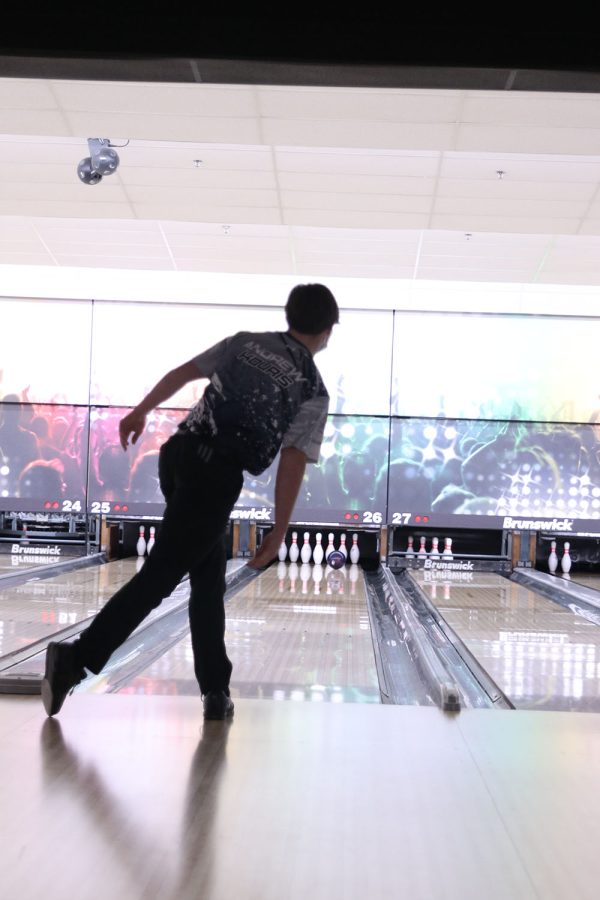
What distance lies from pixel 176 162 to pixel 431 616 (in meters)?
3.00

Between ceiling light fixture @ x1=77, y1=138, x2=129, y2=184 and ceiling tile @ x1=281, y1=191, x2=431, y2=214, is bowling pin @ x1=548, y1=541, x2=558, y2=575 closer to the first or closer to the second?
ceiling tile @ x1=281, y1=191, x2=431, y2=214

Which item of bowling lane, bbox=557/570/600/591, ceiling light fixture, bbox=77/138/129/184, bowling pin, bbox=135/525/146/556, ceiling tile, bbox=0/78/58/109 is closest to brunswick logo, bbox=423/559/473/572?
bowling lane, bbox=557/570/600/591

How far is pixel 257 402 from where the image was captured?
2145 mm

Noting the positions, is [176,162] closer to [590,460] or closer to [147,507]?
[147,507]

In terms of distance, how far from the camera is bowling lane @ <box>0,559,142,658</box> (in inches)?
162

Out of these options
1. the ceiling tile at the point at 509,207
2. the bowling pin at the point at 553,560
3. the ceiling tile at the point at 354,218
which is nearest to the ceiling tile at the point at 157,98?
the ceiling tile at the point at 354,218

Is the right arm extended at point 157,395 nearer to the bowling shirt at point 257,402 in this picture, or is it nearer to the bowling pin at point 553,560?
the bowling shirt at point 257,402

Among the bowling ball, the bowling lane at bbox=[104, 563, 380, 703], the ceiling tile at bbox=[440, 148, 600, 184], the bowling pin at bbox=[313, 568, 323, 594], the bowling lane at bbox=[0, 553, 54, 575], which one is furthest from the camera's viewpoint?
the bowling ball

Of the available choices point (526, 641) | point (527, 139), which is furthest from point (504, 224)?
point (526, 641)

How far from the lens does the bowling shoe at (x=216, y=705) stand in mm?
2234

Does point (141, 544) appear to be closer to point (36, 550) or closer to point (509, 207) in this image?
point (36, 550)

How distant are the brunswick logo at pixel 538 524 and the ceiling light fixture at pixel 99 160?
5.01 m

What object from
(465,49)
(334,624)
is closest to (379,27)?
(465,49)

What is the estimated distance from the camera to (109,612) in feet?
7.10
